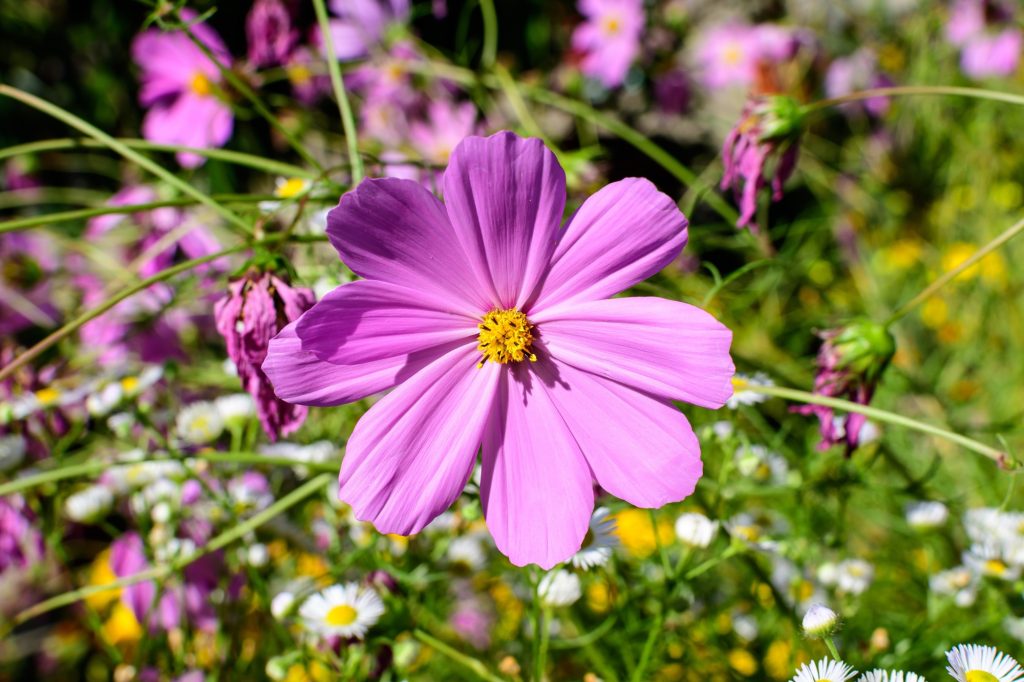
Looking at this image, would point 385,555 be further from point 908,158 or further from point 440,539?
point 908,158

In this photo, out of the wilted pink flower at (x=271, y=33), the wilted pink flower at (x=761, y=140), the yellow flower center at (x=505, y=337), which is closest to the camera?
the yellow flower center at (x=505, y=337)

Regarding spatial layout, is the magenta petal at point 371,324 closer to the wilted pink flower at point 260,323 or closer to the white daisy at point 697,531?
the wilted pink flower at point 260,323

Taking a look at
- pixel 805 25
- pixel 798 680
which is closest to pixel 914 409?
pixel 805 25

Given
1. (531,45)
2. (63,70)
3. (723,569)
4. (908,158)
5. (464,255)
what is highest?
(908,158)

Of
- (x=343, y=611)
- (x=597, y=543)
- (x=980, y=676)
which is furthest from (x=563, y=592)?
(x=980, y=676)

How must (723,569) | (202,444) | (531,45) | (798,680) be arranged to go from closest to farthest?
1. (798,680)
2. (202,444)
3. (723,569)
4. (531,45)

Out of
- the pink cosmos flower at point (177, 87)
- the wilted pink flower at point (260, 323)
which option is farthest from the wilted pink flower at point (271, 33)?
the wilted pink flower at point (260, 323)

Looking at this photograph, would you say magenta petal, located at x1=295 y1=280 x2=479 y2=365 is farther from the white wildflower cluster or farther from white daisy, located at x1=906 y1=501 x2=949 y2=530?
white daisy, located at x1=906 y1=501 x2=949 y2=530
